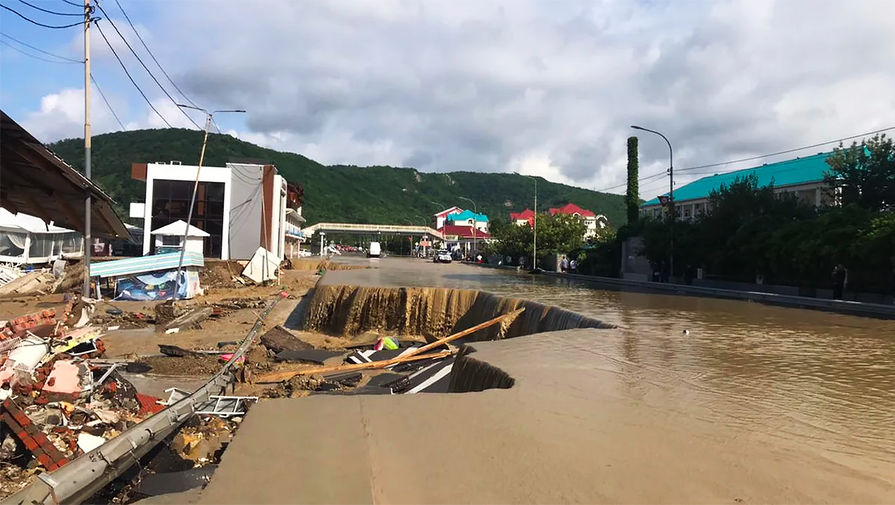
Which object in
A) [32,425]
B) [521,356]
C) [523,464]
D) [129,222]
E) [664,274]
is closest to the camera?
[523,464]

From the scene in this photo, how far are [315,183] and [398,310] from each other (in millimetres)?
139774

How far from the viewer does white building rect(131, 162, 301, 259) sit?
1991 inches

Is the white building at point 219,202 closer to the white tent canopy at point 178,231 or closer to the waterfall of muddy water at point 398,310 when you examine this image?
the white tent canopy at point 178,231

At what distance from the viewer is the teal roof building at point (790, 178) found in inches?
2009

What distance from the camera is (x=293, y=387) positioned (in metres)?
12.4

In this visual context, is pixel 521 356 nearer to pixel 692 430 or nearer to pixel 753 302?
pixel 692 430

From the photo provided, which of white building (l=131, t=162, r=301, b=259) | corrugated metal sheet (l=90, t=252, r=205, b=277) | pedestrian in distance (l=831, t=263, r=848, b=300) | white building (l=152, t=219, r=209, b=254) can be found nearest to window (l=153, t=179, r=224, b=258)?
white building (l=131, t=162, r=301, b=259)

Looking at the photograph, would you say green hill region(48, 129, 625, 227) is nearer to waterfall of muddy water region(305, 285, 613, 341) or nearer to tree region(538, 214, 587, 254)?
tree region(538, 214, 587, 254)

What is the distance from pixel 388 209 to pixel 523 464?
169m

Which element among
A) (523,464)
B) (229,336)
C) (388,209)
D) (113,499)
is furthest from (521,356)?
(388,209)

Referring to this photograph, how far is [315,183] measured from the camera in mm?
158250

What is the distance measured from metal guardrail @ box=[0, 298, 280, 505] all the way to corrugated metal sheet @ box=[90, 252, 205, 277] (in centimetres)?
2230

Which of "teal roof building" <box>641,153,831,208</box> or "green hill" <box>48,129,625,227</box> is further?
"green hill" <box>48,129,625,227</box>

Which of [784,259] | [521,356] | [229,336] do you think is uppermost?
[784,259]
